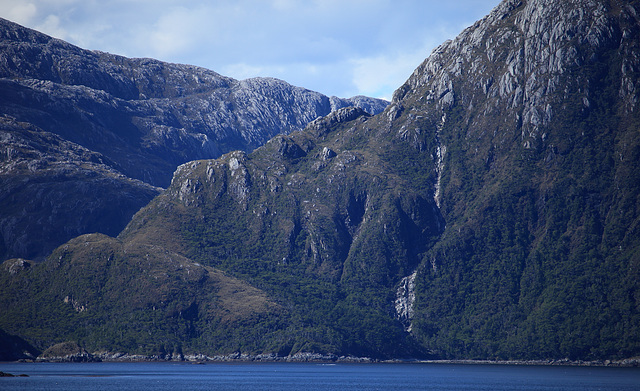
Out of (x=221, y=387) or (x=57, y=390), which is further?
(x=221, y=387)

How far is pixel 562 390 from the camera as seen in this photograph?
190 metres

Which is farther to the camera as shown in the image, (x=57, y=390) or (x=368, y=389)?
(x=368, y=389)

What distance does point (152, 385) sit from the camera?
191000 millimetres

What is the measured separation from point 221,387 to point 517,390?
260 ft

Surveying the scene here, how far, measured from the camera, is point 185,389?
181 m

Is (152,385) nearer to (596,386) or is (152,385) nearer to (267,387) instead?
(267,387)

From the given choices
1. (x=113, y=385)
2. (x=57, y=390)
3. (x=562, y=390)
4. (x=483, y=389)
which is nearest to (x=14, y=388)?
(x=57, y=390)

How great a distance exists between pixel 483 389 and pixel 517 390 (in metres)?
9.33

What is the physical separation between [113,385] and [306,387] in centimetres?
5159

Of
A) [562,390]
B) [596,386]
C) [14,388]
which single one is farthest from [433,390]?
[14,388]

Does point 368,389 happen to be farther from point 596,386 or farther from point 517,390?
point 596,386

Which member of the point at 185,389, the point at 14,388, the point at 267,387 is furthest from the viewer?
the point at 267,387

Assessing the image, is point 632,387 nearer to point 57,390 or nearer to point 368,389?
point 368,389

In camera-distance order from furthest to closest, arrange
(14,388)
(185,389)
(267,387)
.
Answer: (267,387), (185,389), (14,388)
